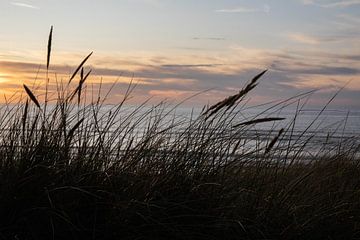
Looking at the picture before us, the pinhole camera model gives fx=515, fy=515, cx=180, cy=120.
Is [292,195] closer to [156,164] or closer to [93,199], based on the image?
[156,164]

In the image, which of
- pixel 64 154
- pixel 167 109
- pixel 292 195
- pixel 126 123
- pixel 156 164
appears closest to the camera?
pixel 64 154

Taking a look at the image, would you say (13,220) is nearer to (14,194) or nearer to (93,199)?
(14,194)

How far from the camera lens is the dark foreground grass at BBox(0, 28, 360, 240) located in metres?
3.04

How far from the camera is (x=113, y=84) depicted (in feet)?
14.3

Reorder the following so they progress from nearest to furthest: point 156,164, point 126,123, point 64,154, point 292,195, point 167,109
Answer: point 64,154 < point 156,164 < point 292,195 < point 126,123 < point 167,109

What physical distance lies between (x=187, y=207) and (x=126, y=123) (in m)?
1.24

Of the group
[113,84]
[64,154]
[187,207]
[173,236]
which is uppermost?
[113,84]

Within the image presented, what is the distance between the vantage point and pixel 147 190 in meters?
3.27

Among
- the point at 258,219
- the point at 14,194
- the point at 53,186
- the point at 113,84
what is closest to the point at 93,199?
the point at 53,186

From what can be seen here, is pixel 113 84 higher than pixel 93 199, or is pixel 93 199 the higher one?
pixel 113 84

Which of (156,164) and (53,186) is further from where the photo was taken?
(156,164)

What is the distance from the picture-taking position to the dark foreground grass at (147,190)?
3045 millimetres

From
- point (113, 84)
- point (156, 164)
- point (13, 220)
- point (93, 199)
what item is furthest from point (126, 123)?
point (13, 220)

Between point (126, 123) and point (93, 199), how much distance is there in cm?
114
